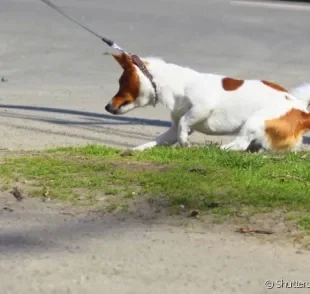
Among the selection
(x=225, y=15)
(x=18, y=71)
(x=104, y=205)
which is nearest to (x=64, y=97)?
(x=18, y=71)

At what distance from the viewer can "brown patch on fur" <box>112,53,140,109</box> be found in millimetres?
8047

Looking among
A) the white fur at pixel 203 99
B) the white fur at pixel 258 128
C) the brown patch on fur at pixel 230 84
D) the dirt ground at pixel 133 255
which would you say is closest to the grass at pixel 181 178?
the dirt ground at pixel 133 255

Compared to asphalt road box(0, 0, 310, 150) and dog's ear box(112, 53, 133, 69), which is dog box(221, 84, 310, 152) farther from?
asphalt road box(0, 0, 310, 150)

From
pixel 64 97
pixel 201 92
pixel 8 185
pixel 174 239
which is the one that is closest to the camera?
pixel 174 239

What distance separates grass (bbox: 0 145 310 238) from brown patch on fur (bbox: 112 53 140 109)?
2.45 feet

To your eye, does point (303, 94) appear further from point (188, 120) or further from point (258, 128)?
point (188, 120)

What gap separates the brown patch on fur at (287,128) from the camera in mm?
8086

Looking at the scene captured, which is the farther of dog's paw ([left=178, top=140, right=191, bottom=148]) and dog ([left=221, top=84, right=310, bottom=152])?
dog's paw ([left=178, top=140, right=191, bottom=148])

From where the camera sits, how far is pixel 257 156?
727cm

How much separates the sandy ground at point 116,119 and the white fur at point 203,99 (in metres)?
1.45

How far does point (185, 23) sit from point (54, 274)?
52.6ft

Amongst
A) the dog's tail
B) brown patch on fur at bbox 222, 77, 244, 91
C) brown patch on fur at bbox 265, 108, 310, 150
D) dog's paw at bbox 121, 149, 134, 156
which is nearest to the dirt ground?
dog's paw at bbox 121, 149, 134, 156

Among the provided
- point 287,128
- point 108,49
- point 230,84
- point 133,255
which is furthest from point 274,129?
point 108,49

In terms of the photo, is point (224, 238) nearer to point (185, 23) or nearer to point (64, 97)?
point (64, 97)
